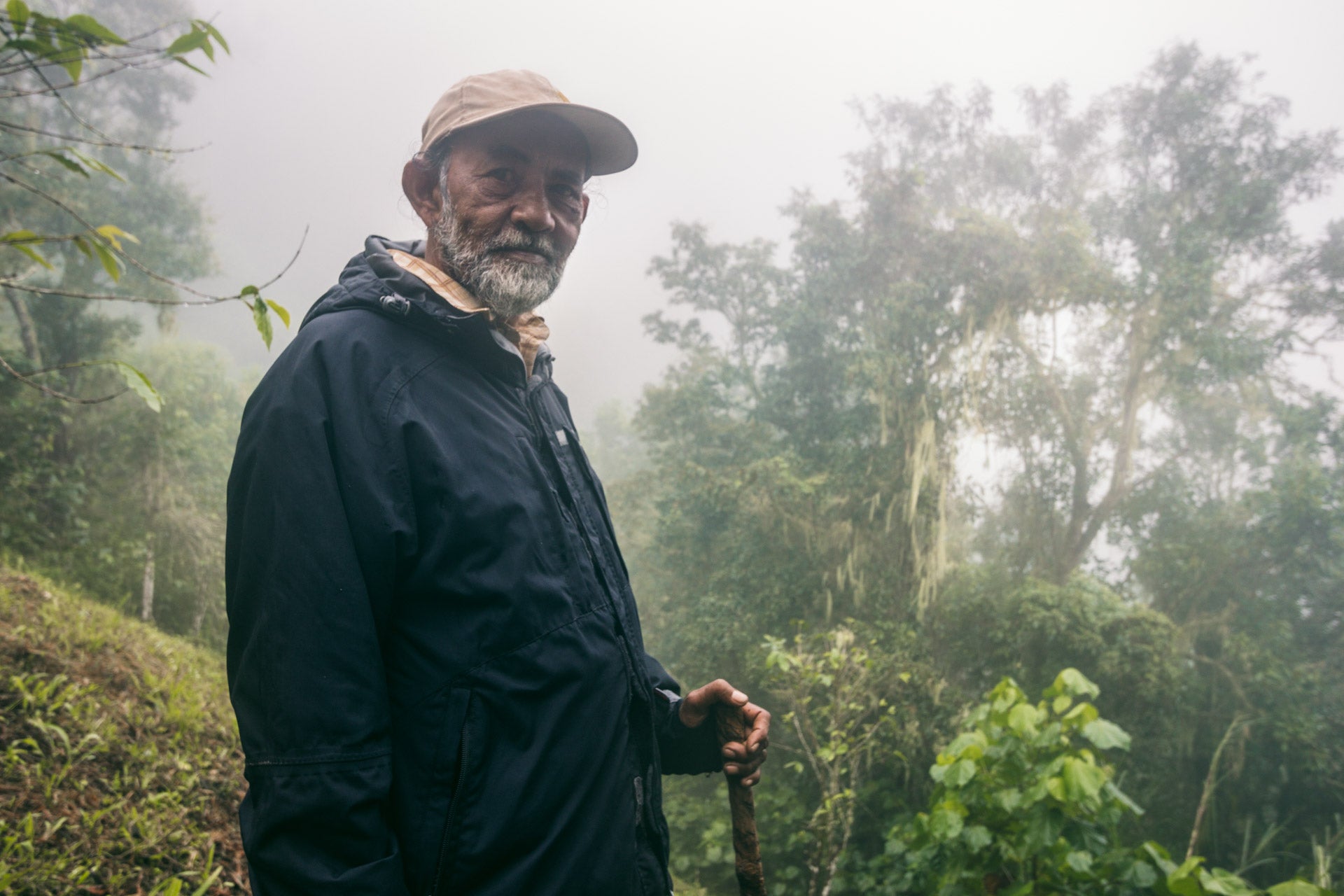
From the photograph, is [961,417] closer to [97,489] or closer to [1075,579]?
[1075,579]

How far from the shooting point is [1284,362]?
10.7 meters

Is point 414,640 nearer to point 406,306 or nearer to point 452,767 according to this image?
point 452,767

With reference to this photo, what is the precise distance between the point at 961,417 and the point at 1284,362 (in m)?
5.23

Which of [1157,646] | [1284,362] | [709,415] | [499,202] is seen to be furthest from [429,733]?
[1284,362]

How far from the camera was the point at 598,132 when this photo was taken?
53.4 inches

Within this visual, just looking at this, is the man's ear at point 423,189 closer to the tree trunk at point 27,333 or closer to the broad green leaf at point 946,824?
the broad green leaf at point 946,824

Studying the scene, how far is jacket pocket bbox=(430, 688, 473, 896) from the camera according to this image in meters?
0.87

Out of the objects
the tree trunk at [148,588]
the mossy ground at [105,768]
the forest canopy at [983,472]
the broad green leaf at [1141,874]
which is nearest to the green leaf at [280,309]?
the mossy ground at [105,768]

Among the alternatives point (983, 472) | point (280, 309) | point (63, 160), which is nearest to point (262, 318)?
point (280, 309)

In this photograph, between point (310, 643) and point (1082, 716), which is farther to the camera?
point (1082, 716)

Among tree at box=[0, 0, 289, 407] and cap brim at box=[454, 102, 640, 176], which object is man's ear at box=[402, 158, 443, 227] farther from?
tree at box=[0, 0, 289, 407]

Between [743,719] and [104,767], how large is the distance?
3.34 metres

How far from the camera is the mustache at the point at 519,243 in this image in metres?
1.23

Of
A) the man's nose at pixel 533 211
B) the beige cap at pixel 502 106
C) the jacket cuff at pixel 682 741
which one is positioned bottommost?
the jacket cuff at pixel 682 741
